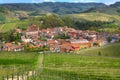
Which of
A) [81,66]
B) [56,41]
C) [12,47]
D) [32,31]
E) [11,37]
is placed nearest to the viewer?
[81,66]

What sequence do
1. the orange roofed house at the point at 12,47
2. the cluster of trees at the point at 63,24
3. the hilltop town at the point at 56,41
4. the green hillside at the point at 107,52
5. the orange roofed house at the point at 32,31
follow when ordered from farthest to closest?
the cluster of trees at the point at 63,24
the orange roofed house at the point at 32,31
the hilltop town at the point at 56,41
the orange roofed house at the point at 12,47
the green hillside at the point at 107,52

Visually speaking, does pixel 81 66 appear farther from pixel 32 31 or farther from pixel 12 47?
pixel 32 31

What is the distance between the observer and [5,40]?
140 m

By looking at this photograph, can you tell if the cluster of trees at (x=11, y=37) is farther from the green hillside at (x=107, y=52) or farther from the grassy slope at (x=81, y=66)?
the grassy slope at (x=81, y=66)

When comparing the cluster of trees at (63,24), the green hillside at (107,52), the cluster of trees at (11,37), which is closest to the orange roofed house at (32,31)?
the cluster of trees at (63,24)

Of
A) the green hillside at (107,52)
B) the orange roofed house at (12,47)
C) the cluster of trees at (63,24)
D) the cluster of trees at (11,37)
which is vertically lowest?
the cluster of trees at (63,24)

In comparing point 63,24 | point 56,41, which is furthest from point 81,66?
point 63,24

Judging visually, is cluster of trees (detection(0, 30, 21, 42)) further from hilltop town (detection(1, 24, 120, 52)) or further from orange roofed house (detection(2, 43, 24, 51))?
orange roofed house (detection(2, 43, 24, 51))

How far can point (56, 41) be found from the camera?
133 metres

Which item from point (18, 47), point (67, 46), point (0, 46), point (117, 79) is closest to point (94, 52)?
point (67, 46)

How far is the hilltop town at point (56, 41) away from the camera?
381 ft

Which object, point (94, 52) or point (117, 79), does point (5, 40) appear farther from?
point (117, 79)

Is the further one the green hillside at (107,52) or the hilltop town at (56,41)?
the hilltop town at (56,41)

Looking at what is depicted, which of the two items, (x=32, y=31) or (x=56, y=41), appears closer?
(x=56, y=41)
